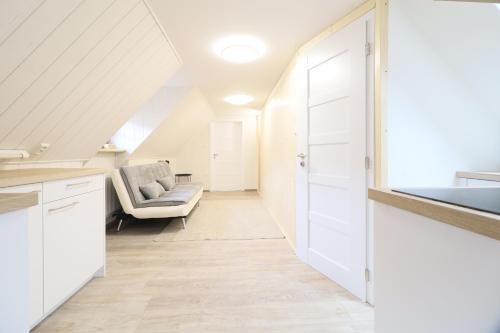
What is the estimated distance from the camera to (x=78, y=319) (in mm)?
1497

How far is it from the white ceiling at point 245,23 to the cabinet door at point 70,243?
1524 millimetres

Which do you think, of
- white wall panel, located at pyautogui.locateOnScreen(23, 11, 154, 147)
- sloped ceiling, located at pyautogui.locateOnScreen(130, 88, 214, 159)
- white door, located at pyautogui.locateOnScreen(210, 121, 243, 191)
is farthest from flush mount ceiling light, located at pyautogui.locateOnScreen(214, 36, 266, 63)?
white door, located at pyautogui.locateOnScreen(210, 121, 243, 191)

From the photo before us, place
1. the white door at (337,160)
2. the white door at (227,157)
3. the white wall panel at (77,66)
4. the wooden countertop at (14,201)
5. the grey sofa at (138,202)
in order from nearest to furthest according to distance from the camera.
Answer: the wooden countertop at (14,201) < the white wall panel at (77,66) < the white door at (337,160) < the grey sofa at (138,202) < the white door at (227,157)

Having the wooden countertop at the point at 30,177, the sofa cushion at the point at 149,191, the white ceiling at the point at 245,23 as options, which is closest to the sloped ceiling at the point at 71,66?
the white ceiling at the point at 245,23

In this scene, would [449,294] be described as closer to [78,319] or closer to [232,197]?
[78,319]

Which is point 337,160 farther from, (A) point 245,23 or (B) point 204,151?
(B) point 204,151

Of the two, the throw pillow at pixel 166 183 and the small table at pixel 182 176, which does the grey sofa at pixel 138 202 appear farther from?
the small table at pixel 182 176

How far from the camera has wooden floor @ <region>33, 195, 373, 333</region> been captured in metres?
1.44

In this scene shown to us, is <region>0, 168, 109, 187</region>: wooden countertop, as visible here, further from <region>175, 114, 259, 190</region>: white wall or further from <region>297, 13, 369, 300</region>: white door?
<region>175, 114, 259, 190</region>: white wall

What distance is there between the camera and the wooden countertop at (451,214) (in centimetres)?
46

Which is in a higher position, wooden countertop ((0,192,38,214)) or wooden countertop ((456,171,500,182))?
wooden countertop ((456,171,500,182))

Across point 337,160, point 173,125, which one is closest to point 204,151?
point 173,125

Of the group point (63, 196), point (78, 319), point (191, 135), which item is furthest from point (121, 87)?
point (191, 135)

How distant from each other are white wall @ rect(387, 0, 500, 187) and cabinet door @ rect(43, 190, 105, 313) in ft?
6.93
